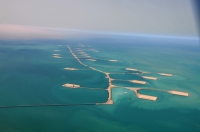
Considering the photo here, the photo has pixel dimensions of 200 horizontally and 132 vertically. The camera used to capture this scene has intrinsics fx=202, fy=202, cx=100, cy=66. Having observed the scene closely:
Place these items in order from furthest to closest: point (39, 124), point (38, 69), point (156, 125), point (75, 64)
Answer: point (75, 64)
point (38, 69)
point (156, 125)
point (39, 124)

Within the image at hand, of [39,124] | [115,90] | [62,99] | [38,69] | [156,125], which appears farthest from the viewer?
[38,69]

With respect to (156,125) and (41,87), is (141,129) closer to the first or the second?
(156,125)

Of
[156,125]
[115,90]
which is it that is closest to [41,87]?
[115,90]

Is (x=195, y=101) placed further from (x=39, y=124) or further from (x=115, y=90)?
(x=39, y=124)

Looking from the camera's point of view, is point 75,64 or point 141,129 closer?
point 141,129

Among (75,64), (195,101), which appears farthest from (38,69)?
(195,101)

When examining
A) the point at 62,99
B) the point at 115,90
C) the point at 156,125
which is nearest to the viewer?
the point at 156,125

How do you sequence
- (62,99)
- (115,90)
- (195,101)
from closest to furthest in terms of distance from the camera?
(62,99) < (195,101) < (115,90)

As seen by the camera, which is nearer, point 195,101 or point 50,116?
point 50,116

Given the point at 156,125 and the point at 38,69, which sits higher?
the point at 38,69
